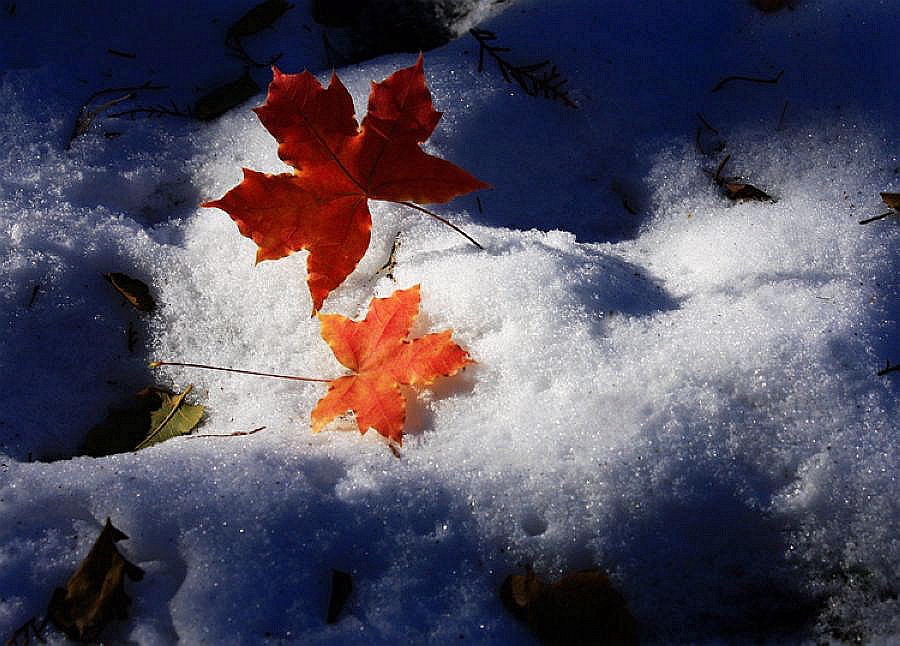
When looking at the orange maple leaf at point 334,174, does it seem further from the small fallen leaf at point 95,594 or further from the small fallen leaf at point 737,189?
the small fallen leaf at point 737,189

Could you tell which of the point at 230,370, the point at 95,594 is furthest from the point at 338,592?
the point at 230,370

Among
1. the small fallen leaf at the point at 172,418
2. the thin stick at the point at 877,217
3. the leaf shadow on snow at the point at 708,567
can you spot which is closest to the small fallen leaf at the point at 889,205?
the thin stick at the point at 877,217

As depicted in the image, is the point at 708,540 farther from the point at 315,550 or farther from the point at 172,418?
the point at 172,418

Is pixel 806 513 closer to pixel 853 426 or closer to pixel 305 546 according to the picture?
pixel 853 426

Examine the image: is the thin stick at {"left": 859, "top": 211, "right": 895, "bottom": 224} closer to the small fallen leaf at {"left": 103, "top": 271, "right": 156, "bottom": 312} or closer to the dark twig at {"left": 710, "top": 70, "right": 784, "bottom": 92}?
the dark twig at {"left": 710, "top": 70, "right": 784, "bottom": 92}

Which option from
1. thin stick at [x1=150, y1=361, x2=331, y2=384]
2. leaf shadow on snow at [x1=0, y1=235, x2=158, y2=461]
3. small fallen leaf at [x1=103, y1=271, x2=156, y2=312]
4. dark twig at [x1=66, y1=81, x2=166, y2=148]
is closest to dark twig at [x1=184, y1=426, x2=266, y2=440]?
thin stick at [x1=150, y1=361, x2=331, y2=384]

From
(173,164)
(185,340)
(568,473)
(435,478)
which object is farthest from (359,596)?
(173,164)

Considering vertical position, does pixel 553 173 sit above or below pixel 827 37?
below
